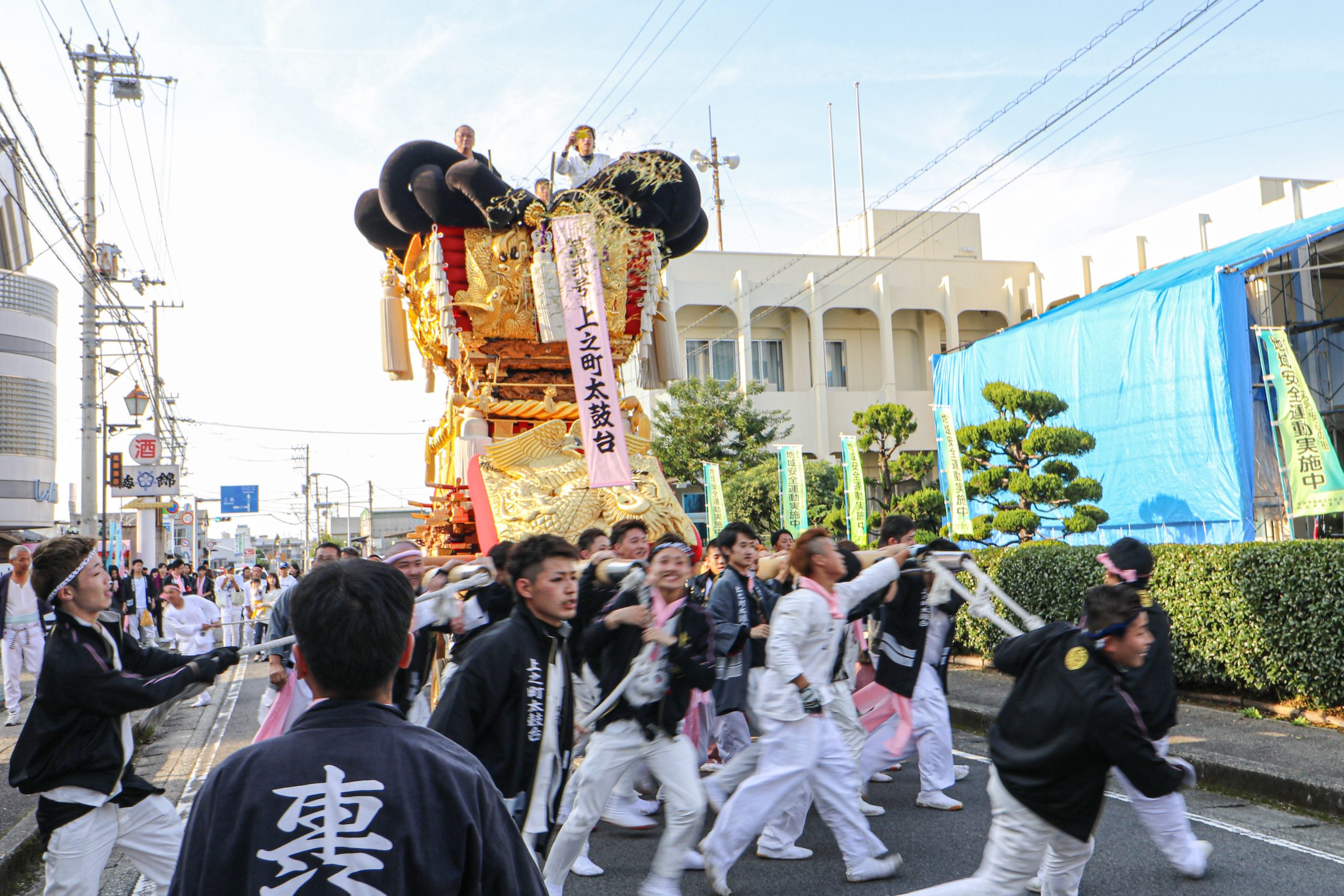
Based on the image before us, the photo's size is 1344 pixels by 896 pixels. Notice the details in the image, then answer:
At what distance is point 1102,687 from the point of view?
3262 millimetres

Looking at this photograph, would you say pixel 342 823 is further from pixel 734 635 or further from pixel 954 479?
pixel 954 479

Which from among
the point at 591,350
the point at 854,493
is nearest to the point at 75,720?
the point at 591,350

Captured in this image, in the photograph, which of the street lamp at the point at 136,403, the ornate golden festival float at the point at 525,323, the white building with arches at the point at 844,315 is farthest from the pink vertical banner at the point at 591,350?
the white building with arches at the point at 844,315

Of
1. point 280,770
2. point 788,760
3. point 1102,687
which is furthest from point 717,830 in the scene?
point 280,770

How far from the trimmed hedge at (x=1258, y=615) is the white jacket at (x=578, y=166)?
6.22 metres

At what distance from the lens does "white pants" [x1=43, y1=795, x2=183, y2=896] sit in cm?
334

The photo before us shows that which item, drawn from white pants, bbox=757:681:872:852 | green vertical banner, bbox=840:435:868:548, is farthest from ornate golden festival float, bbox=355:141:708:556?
green vertical banner, bbox=840:435:868:548

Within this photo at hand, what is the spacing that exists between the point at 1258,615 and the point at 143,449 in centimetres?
2174

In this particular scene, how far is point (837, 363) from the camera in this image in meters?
31.7

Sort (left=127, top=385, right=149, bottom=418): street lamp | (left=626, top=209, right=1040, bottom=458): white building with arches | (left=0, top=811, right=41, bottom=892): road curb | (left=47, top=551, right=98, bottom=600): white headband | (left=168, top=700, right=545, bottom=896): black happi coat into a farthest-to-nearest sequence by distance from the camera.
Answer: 1. (left=626, top=209, right=1040, bottom=458): white building with arches
2. (left=127, top=385, right=149, bottom=418): street lamp
3. (left=0, top=811, right=41, bottom=892): road curb
4. (left=47, top=551, right=98, bottom=600): white headband
5. (left=168, top=700, right=545, bottom=896): black happi coat

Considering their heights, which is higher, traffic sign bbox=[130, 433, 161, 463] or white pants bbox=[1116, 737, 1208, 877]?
traffic sign bbox=[130, 433, 161, 463]

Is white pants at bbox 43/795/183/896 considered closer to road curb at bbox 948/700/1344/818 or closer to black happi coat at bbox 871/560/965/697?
black happi coat at bbox 871/560/965/697

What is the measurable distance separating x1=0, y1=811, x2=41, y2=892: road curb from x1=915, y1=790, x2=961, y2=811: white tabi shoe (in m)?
4.59

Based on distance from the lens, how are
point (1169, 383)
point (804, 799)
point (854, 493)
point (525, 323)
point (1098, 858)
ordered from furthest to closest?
point (1169, 383)
point (854, 493)
point (525, 323)
point (804, 799)
point (1098, 858)
